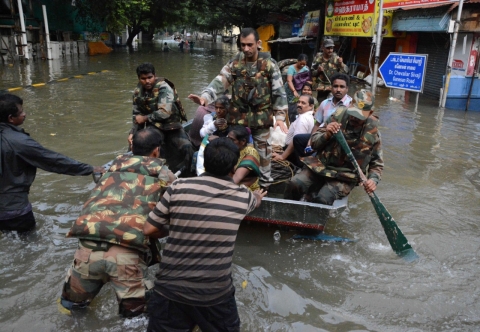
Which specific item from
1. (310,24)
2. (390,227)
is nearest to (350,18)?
(310,24)

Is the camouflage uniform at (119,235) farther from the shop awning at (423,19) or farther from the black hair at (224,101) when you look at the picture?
the shop awning at (423,19)

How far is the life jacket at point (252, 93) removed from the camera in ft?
15.0

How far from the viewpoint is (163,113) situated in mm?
5074

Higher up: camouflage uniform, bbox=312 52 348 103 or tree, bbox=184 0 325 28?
tree, bbox=184 0 325 28

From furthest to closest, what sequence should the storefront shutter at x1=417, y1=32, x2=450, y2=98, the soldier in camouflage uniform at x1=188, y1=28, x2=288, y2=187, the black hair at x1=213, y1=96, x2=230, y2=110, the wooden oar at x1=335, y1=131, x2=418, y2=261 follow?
1. the storefront shutter at x1=417, y1=32, x2=450, y2=98
2. the black hair at x1=213, y1=96, x2=230, y2=110
3. the soldier in camouflage uniform at x1=188, y1=28, x2=288, y2=187
4. the wooden oar at x1=335, y1=131, x2=418, y2=261

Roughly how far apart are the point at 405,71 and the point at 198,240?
10041 millimetres

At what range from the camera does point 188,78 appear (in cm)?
1758

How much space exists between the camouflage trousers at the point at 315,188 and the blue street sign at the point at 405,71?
7044mm

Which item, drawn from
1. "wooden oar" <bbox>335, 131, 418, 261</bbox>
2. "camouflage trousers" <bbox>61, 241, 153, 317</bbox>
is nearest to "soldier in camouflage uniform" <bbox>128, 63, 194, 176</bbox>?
"wooden oar" <bbox>335, 131, 418, 261</bbox>

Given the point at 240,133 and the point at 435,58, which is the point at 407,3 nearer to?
the point at 435,58

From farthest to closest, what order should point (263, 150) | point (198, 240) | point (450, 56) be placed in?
point (450, 56) < point (263, 150) < point (198, 240)

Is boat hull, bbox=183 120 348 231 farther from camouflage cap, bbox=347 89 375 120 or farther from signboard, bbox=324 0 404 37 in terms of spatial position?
signboard, bbox=324 0 404 37

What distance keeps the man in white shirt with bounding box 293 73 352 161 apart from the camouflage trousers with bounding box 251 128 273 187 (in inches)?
24.5

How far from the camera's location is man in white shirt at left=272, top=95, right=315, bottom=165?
5613mm
